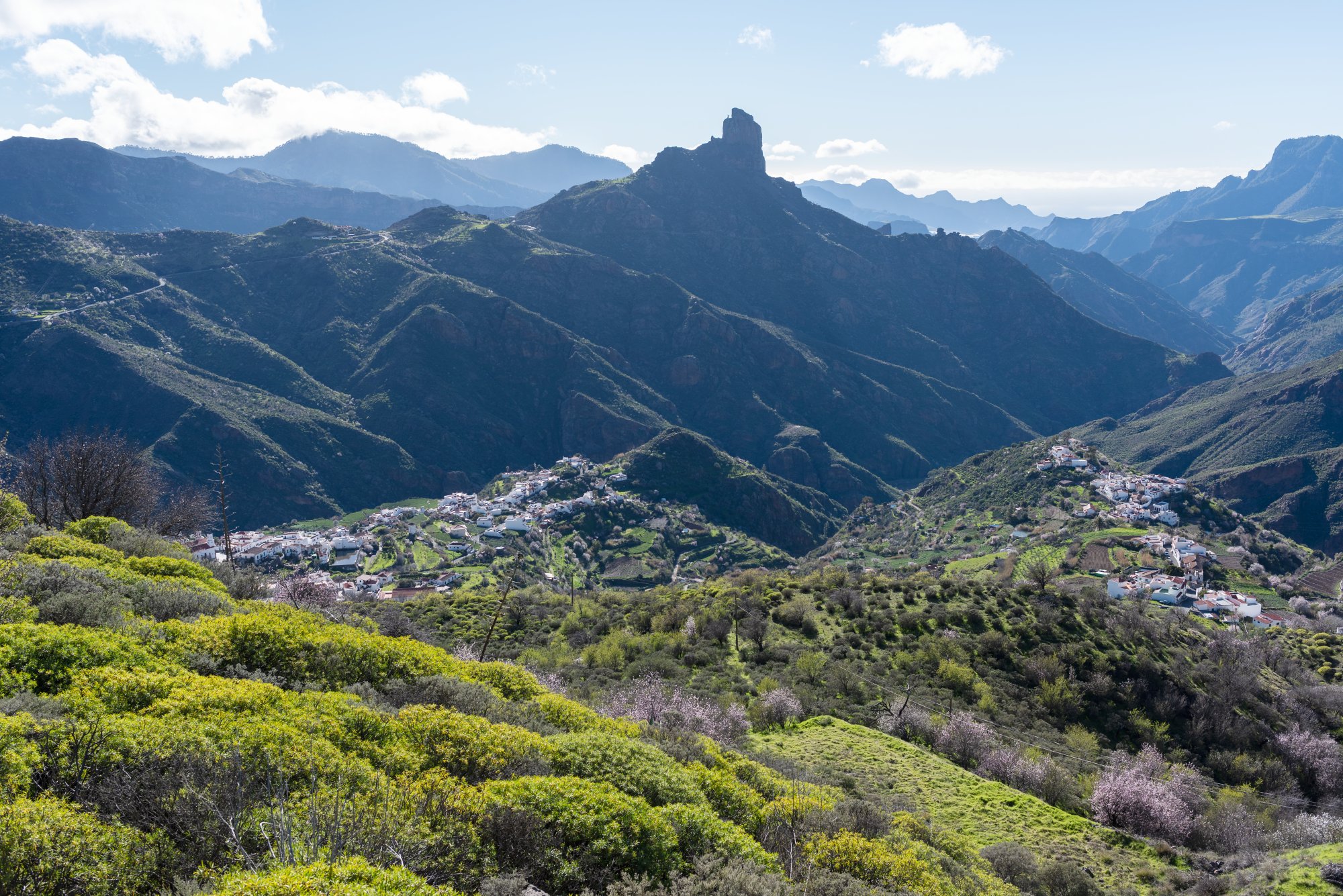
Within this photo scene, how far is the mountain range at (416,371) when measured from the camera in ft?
370

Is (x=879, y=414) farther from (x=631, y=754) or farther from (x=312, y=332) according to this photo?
(x=631, y=754)

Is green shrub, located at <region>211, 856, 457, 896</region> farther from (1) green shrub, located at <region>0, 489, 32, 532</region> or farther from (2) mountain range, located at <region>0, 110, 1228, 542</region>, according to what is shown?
(2) mountain range, located at <region>0, 110, 1228, 542</region>

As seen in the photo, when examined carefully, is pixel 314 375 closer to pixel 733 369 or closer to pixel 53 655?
pixel 733 369

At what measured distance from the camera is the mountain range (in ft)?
370

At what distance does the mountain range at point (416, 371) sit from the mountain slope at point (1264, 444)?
107ft

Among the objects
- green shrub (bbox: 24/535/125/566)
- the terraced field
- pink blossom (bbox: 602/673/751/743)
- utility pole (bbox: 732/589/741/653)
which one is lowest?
the terraced field

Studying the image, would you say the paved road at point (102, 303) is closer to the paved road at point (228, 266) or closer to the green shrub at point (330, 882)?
the paved road at point (228, 266)

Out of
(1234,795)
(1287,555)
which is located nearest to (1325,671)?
(1234,795)

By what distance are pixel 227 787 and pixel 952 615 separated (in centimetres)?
3179

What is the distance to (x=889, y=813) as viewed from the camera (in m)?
15.0

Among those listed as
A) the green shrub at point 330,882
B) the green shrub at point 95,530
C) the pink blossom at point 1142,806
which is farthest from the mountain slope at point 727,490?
the green shrub at point 330,882

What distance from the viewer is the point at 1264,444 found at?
13300cm

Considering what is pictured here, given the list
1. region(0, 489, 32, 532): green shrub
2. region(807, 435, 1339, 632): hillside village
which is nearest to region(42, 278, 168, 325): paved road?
region(0, 489, 32, 532): green shrub

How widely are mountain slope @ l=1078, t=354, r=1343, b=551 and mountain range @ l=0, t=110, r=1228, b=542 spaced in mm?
32477
